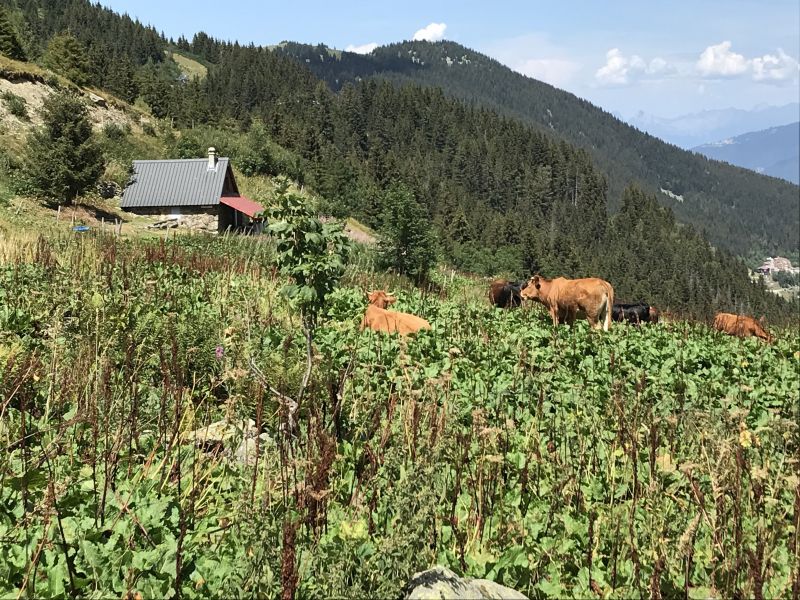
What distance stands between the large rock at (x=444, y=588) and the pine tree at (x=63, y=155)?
35220 millimetres

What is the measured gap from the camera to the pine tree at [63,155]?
3127 cm

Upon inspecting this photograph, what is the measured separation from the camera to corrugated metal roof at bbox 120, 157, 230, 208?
137 feet

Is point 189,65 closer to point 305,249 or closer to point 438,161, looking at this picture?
point 438,161

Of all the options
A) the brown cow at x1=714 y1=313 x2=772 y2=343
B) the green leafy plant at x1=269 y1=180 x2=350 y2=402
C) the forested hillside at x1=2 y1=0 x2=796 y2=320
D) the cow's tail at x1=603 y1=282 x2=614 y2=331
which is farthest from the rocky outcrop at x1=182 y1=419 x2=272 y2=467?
the forested hillside at x1=2 y1=0 x2=796 y2=320

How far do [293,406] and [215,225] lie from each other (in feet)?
134

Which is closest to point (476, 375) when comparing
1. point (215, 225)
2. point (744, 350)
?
point (744, 350)

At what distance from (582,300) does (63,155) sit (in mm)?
30639

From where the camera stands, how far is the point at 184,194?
42.4m

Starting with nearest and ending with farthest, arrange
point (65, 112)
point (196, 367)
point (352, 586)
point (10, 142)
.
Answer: point (352, 586), point (196, 367), point (65, 112), point (10, 142)

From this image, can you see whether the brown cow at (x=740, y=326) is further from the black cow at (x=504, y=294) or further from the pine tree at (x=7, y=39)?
the pine tree at (x=7, y=39)

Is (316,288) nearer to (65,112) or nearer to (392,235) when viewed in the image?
(392,235)

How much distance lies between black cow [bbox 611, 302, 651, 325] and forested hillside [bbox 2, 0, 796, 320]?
56.7m

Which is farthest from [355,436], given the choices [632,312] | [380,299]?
[632,312]

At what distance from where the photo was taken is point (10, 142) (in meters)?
39.2
